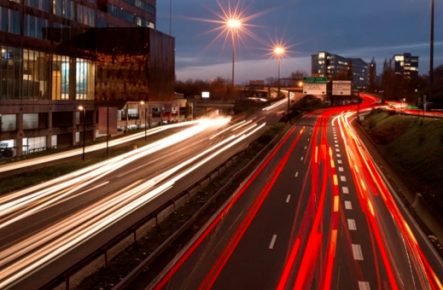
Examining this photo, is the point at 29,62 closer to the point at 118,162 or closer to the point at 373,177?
the point at 118,162

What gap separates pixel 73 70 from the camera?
223 feet

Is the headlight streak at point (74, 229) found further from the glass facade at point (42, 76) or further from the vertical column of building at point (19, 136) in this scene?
the glass facade at point (42, 76)

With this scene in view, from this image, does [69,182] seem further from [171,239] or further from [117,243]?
[117,243]

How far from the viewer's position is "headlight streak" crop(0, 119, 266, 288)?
55.2ft

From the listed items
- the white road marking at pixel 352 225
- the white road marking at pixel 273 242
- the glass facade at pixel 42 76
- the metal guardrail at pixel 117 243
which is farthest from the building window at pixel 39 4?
the white road marking at pixel 273 242

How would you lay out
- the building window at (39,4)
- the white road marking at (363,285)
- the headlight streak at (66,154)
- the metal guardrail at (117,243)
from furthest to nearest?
the building window at (39,4) → the headlight streak at (66,154) → the white road marking at (363,285) → the metal guardrail at (117,243)

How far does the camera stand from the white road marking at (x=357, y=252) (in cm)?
1750

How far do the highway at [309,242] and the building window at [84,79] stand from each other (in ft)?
134

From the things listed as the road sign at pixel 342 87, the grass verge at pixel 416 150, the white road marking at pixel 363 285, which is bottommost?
the white road marking at pixel 363 285

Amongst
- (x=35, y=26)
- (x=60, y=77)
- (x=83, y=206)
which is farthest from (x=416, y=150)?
(x=60, y=77)

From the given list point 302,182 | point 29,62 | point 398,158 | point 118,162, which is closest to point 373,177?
point 302,182

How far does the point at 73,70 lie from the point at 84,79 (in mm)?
2612

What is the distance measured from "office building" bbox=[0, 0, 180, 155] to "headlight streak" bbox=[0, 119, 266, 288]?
14.0 m

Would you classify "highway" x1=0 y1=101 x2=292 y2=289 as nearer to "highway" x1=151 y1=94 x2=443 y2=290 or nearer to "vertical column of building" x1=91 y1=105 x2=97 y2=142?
"highway" x1=151 y1=94 x2=443 y2=290
